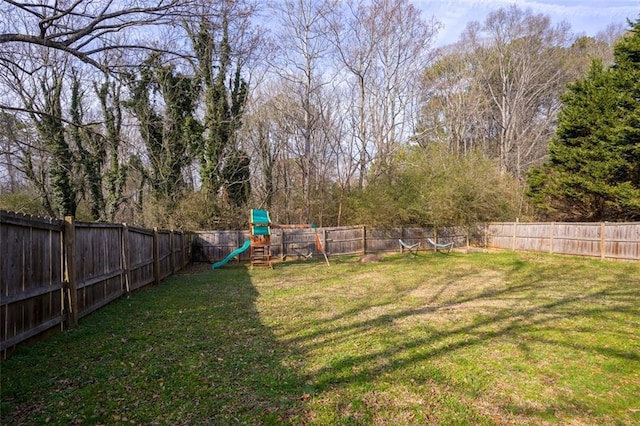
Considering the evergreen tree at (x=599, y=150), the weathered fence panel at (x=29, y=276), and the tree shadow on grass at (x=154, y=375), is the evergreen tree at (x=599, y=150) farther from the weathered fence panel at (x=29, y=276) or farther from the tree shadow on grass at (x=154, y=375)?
the weathered fence panel at (x=29, y=276)

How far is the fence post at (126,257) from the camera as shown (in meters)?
6.65

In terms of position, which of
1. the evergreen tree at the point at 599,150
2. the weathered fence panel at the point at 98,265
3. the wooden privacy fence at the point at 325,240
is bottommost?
the wooden privacy fence at the point at 325,240

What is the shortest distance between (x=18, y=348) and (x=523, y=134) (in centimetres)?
2621

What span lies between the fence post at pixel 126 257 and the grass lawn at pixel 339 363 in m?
0.38

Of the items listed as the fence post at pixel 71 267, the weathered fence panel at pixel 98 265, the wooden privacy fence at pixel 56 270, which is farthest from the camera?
the weathered fence panel at pixel 98 265

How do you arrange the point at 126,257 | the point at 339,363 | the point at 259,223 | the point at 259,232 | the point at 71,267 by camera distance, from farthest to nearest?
the point at 259,232
the point at 259,223
the point at 126,257
the point at 71,267
the point at 339,363

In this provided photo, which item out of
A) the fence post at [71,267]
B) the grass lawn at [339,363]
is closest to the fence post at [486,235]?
the grass lawn at [339,363]

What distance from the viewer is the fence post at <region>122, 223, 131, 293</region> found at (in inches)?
262

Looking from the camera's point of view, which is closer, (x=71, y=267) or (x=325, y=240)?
(x=71, y=267)

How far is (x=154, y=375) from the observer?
3.31 metres

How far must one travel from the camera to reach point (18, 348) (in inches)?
140

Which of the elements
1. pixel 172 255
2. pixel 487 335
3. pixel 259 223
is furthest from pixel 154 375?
pixel 259 223

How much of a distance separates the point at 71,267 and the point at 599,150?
18.4 m

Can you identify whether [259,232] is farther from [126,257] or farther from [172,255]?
[126,257]
